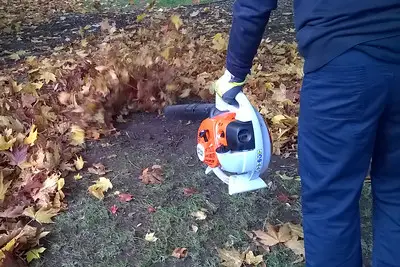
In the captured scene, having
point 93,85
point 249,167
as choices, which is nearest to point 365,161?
point 249,167

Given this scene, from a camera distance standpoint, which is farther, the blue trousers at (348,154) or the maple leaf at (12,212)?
the maple leaf at (12,212)

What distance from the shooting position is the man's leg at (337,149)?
6.01 feet

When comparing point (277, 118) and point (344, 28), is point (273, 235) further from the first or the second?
point (344, 28)

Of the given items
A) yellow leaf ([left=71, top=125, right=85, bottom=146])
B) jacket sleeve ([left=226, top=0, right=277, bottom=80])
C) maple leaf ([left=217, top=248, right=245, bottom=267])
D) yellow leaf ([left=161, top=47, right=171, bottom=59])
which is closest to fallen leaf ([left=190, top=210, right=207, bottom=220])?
maple leaf ([left=217, top=248, right=245, bottom=267])

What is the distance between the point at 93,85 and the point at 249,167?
194 cm

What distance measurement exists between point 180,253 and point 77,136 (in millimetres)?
1413

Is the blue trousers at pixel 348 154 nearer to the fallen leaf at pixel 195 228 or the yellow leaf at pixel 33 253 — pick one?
the fallen leaf at pixel 195 228

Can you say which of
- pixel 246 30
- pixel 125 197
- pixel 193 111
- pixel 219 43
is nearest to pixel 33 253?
pixel 125 197

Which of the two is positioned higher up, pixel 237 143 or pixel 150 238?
pixel 237 143

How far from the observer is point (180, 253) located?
2.78 m

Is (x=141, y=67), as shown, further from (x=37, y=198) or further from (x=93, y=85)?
(x=37, y=198)

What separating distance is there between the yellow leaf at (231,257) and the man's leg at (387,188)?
0.68 meters

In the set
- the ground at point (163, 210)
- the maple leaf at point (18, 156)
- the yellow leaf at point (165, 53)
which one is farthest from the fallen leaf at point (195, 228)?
the yellow leaf at point (165, 53)

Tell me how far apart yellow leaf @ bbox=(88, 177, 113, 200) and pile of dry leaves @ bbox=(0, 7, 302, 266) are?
2 centimetres
